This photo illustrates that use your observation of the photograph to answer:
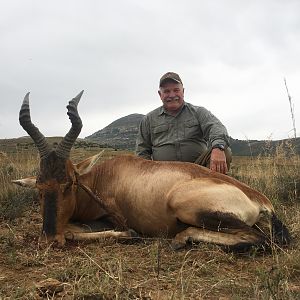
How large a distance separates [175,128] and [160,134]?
0.92ft

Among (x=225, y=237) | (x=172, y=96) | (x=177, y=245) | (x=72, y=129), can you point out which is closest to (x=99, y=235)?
(x=177, y=245)

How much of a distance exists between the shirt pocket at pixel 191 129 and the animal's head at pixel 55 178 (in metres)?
2.32

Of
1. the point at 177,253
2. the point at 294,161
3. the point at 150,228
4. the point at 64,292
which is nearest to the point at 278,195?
the point at 294,161

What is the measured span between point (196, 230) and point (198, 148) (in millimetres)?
2846

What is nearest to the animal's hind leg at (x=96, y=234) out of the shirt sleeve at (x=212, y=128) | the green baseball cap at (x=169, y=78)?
the shirt sleeve at (x=212, y=128)

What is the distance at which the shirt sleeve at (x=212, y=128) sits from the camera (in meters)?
6.72

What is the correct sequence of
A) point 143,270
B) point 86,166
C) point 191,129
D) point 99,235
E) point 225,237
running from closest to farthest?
point 143,270 < point 225,237 < point 99,235 < point 86,166 < point 191,129

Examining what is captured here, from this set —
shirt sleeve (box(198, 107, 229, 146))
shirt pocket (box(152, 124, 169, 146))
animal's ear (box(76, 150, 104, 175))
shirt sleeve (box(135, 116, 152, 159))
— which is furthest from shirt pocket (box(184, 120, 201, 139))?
animal's ear (box(76, 150, 104, 175))

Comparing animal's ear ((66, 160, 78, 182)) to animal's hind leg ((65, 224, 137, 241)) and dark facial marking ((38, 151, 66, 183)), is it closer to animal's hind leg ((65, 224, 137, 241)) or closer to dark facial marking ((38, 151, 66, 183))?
dark facial marking ((38, 151, 66, 183))

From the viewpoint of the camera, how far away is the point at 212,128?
6.98 m

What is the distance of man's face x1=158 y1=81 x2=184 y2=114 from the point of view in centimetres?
762

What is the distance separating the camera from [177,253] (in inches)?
180

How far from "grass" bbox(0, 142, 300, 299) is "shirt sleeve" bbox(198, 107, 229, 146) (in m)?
1.30

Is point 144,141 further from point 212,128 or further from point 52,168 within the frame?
point 52,168
